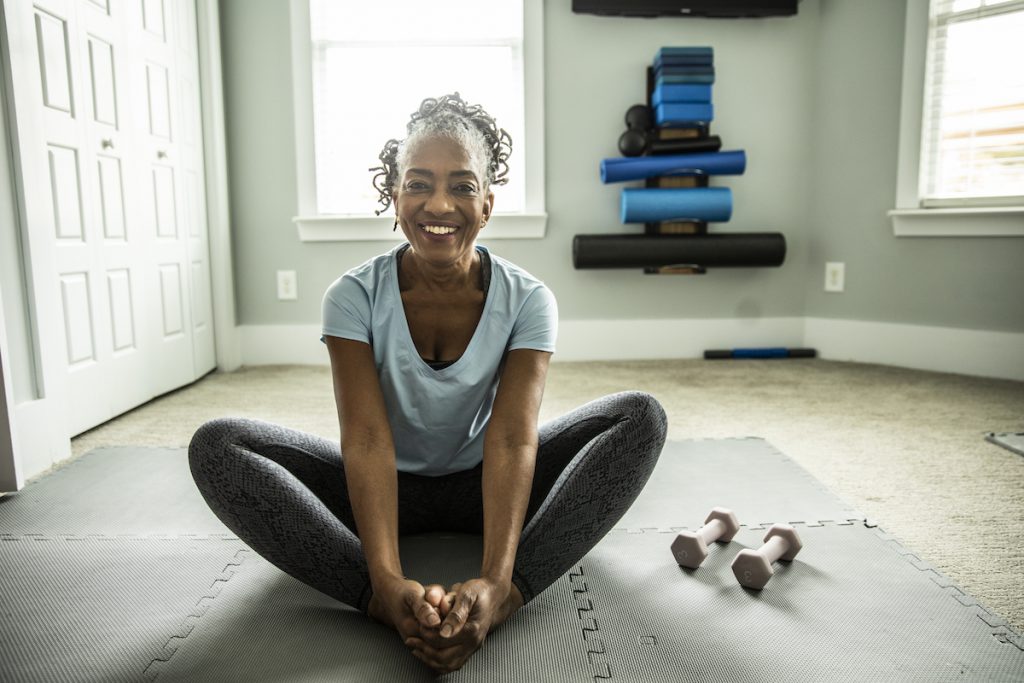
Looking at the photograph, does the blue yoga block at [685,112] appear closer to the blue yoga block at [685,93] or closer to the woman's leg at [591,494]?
the blue yoga block at [685,93]

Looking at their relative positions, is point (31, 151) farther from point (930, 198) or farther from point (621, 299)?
point (930, 198)

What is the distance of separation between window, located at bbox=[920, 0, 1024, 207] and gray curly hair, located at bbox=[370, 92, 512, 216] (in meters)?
2.42

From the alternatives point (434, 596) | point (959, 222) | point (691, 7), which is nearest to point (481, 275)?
point (434, 596)

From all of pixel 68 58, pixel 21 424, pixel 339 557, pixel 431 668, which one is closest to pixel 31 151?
pixel 68 58

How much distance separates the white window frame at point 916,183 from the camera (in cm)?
281

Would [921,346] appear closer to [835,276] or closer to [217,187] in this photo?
[835,276]

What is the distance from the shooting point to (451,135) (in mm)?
1128

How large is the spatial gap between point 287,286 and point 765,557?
262 centimetres

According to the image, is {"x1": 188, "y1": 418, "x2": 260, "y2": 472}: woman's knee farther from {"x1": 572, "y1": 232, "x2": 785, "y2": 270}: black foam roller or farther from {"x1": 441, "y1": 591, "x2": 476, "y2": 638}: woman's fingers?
{"x1": 572, "y1": 232, "x2": 785, "y2": 270}: black foam roller

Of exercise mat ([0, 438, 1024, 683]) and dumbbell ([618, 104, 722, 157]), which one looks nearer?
exercise mat ([0, 438, 1024, 683])

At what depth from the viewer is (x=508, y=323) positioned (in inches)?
46.8

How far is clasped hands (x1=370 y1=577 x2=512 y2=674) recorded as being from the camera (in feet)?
2.84

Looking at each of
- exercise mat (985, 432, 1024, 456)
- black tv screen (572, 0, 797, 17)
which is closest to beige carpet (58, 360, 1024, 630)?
exercise mat (985, 432, 1024, 456)

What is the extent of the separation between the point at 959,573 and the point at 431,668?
958 millimetres
